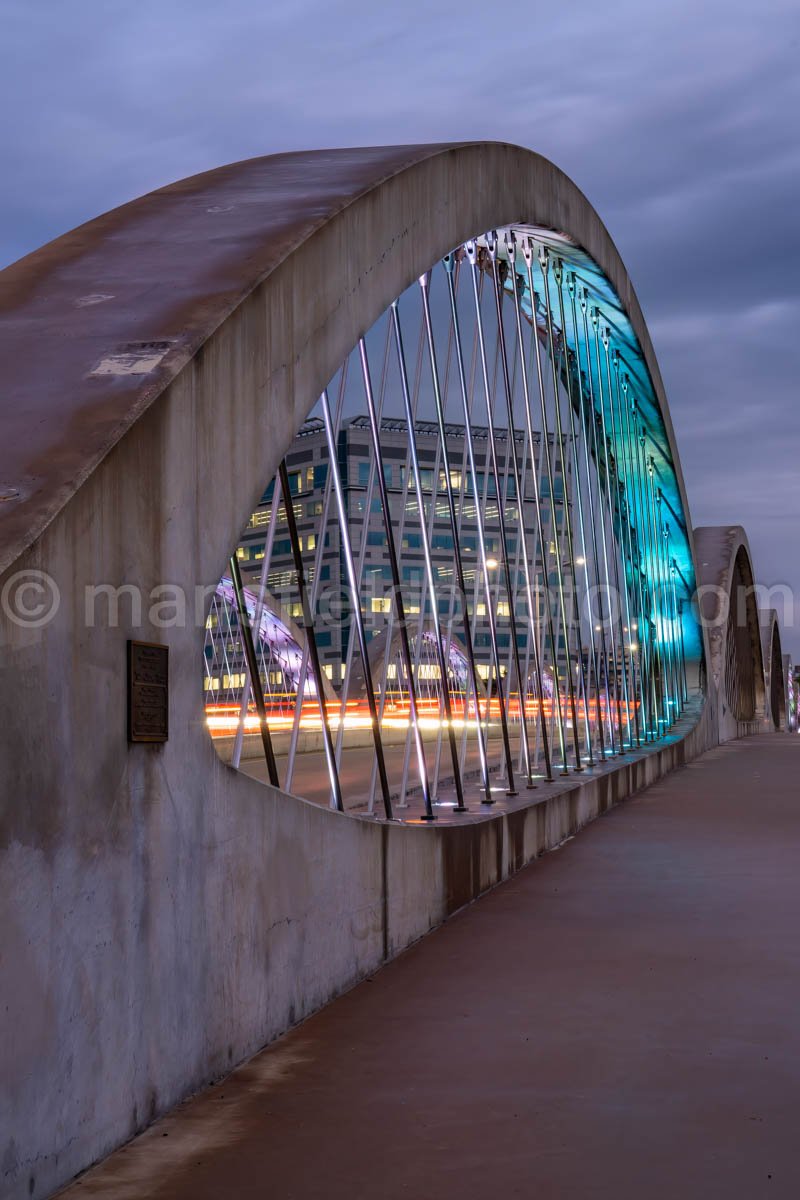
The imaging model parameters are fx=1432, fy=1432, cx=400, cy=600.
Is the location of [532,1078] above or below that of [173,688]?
below

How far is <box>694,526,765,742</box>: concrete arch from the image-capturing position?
121 ft

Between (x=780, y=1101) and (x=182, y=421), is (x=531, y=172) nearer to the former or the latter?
(x=182, y=421)

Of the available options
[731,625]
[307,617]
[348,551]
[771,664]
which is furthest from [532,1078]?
[771,664]

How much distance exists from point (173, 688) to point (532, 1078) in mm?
1748

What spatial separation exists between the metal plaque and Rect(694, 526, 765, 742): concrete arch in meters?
29.5

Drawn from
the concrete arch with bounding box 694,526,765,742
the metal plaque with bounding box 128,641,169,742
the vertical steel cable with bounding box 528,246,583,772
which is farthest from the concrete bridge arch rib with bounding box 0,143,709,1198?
the concrete arch with bounding box 694,526,765,742

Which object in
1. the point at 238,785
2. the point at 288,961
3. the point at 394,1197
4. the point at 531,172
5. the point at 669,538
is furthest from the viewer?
the point at 669,538

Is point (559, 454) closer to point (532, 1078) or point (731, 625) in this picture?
point (532, 1078)

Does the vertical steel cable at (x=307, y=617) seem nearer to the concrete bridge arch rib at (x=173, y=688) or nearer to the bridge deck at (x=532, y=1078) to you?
the concrete bridge arch rib at (x=173, y=688)

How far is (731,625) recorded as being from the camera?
44312mm

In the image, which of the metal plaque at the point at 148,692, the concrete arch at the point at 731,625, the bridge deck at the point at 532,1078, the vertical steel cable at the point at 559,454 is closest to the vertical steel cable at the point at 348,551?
the bridge deck at the point at 532,1078

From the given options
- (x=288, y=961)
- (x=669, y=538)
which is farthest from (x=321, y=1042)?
(x=669, y=538)

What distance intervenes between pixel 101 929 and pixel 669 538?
2729cm

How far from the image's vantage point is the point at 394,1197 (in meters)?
3.58
